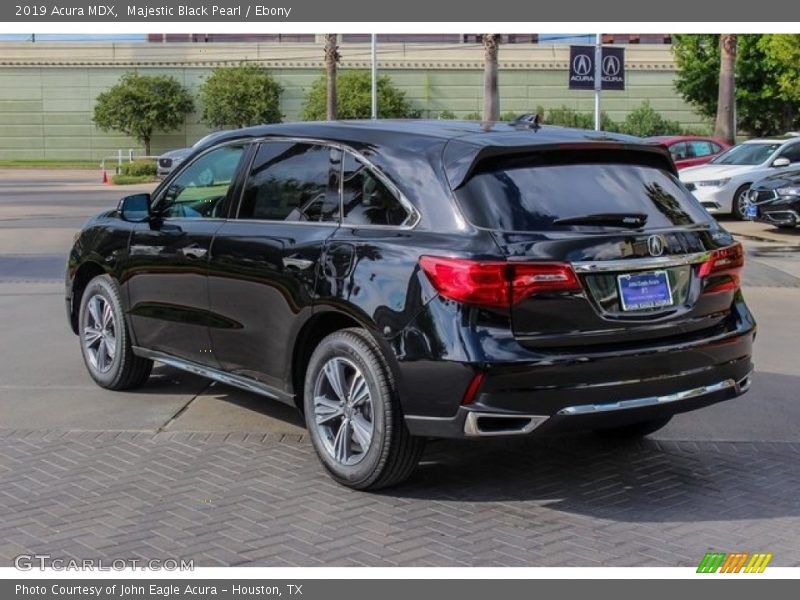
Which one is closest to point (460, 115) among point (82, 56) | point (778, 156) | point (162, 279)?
point (82, 56)

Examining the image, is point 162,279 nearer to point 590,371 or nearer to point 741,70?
point 590,371

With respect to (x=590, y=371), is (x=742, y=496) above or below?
below

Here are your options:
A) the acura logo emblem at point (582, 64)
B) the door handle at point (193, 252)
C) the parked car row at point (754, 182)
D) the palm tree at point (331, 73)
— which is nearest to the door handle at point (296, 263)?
the door handle at point (193, 252)

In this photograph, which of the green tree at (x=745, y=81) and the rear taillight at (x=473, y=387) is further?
the green tree at (x=745, y=81)

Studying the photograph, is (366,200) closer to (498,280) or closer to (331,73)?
(498,280)

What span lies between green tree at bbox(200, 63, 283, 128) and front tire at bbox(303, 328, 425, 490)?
4995 cm

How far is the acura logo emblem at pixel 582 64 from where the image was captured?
23953 mm

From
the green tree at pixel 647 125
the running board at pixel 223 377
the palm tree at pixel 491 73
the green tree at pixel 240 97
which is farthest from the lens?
the green tree at pixel 240 97

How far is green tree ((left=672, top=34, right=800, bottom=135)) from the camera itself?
4528cm

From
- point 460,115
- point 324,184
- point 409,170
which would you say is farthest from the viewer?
point 460,115

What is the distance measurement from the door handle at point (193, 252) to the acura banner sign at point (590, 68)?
1871 cm

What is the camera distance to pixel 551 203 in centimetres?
500

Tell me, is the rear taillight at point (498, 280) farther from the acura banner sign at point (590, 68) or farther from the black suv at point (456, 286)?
the acura banner sign at point (590, 68)
